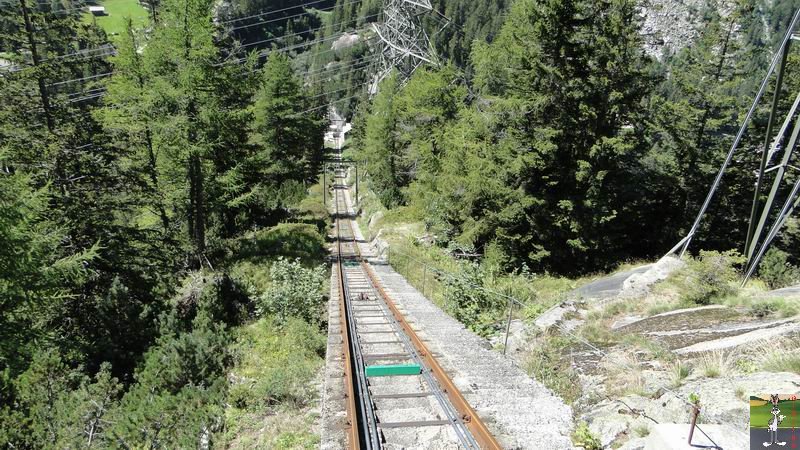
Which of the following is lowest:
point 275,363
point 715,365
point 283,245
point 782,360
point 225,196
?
Result: point 275,363

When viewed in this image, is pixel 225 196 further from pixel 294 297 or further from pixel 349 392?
pixel 349 392

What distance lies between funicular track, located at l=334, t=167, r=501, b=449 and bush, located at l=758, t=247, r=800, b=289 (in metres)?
11.3

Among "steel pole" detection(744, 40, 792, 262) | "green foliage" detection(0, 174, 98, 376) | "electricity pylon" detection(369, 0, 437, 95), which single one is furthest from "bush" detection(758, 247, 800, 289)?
"electricity pylon" detection(369, 0, 437, 95)

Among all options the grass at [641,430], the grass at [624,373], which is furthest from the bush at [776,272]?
the grass at [641,430]

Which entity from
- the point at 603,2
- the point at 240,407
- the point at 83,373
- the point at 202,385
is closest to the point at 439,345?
the point at 240,407

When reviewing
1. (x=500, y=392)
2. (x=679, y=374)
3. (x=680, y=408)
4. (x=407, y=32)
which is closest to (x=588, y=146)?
(x=500, y=392)

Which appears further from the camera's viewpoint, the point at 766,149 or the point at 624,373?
the point at 766,149

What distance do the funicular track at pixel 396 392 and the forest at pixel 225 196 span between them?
3.56ft

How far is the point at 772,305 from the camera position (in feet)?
27.6

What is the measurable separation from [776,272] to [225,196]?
850 inches

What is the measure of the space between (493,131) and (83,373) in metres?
17.9

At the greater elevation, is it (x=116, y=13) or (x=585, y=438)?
(x=116, y=13)

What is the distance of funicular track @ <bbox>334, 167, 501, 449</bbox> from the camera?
6.70 m

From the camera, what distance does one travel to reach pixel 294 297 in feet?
50.0
